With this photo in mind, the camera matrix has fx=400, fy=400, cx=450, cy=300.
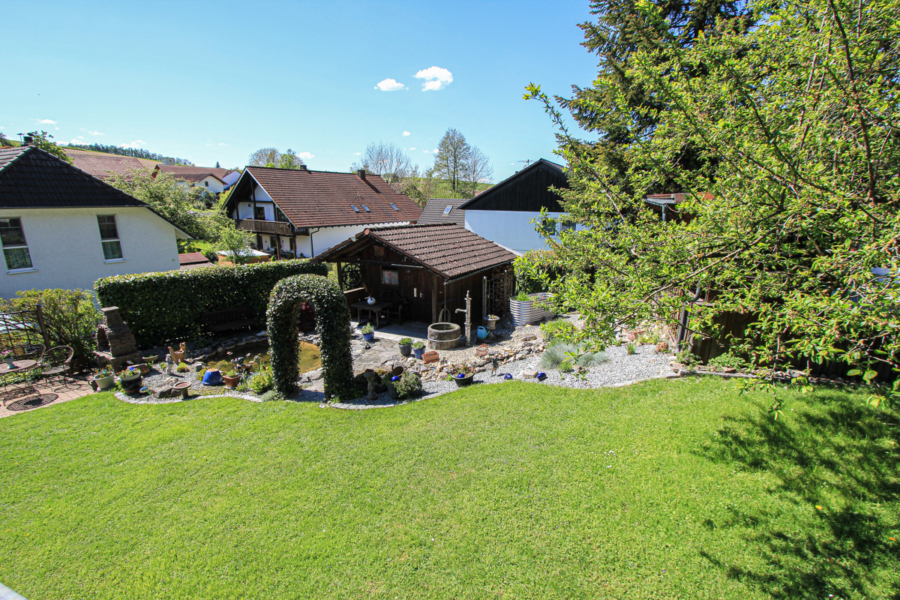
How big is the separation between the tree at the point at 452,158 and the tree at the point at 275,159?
17687 millimetres

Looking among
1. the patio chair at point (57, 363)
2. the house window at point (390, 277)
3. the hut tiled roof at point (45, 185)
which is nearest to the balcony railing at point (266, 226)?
the hut tiled roof at point (45, 185)

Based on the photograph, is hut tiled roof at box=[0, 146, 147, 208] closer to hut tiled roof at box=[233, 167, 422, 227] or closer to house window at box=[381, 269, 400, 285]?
house window at box=[381, 269, 400, 285]

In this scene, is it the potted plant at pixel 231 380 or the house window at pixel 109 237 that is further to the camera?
the house window at pixel 109 237

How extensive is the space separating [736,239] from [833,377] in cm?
563

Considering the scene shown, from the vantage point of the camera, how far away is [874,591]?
3742 millimetres

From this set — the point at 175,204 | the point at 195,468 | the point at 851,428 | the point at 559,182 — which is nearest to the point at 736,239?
the point at 851,428

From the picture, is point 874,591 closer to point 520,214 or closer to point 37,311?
point 37,311

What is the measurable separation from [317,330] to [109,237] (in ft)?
41.5

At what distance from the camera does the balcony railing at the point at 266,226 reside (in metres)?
27.9

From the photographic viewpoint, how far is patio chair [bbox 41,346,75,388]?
32.7ft

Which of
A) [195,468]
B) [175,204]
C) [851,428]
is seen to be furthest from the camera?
[175,204]

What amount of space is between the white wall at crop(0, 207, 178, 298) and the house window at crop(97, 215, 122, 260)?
17 centimetres

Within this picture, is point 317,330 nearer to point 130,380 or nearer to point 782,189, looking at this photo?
point 130,380

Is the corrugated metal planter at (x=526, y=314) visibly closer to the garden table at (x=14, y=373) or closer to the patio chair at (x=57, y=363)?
the patio chair at (x=57, y=363)
